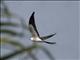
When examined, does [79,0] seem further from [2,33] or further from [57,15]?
[2,33]

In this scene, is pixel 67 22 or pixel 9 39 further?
pixel 9 39

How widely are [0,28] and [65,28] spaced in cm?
79

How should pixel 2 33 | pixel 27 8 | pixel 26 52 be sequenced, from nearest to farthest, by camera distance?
pixel 27 8 → pixel 26 52 → pixel 2 33

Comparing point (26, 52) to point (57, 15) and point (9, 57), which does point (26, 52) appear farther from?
point (57, 15)

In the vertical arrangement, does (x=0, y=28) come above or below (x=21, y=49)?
above

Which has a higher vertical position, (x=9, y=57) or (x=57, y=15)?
(x=57, y=15)

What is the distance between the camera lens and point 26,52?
1.27m

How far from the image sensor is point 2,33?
137 cm

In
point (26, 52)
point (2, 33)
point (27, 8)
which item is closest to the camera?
point (27, 8)

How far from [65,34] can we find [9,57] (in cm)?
70

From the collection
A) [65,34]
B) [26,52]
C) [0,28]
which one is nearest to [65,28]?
[65,34]

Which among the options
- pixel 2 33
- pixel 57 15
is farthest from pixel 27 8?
pixel 2 33

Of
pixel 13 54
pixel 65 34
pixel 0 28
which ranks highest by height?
pixel 65 34

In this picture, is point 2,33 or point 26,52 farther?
point 2,33
